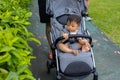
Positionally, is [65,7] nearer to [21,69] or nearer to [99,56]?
[99,56]

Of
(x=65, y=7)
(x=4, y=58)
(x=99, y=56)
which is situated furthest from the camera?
(x=99, y=56)

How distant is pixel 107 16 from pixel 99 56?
2973 mm

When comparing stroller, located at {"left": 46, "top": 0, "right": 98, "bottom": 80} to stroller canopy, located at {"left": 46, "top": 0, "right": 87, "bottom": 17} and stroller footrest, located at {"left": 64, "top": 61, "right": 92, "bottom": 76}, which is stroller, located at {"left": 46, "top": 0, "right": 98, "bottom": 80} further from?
stroller canopy, located at {"left": 46, "top": 0, "right": 87, "bottom": 17}

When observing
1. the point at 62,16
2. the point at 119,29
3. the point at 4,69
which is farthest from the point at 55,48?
the point at 119,29

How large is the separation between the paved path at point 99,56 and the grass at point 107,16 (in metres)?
0.31

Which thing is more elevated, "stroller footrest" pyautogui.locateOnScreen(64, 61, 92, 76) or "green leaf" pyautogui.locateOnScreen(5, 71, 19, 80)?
"green leaf" pyautogui.locateOnScreen(5, 71, 19, 80)

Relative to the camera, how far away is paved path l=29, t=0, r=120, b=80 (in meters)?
5.26

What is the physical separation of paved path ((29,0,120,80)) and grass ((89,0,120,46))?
0.31 m

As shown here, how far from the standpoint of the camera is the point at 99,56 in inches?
237

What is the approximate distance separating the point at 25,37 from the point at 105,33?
3.93 meters

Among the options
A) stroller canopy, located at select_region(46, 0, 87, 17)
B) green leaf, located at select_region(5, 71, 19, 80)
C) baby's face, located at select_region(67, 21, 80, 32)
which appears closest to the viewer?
green leaf, located at select_region(5, 71, 19, 80)

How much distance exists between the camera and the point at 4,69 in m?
2.65

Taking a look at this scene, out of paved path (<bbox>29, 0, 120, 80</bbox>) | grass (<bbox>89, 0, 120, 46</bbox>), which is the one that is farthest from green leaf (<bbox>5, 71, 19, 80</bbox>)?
grass (<bbox>89, 0, 120, 46</bbox>)

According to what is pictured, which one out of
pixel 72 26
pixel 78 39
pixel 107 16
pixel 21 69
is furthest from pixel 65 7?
pixel 107 16
